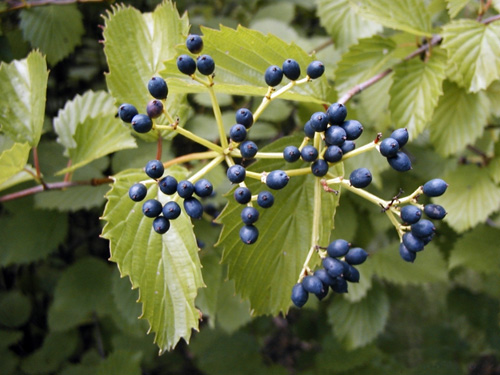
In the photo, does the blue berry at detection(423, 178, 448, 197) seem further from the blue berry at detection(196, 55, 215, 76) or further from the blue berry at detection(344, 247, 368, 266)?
the blue berry at detection(196, 55, 215, 76)

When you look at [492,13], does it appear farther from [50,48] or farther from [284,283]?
[50,48]

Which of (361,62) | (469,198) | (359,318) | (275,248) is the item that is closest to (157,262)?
(275,248)

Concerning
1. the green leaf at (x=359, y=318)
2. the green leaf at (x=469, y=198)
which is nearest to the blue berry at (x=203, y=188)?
the green leaf at (x=469, y=198)

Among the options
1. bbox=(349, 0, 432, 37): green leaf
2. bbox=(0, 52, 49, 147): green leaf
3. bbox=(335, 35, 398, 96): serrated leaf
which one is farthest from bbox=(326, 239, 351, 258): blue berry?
bbox=(0, 52, 49, 147): green leaf

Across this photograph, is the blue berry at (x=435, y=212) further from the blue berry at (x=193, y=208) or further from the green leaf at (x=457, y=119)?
the green leaf at (x=457, y=119)

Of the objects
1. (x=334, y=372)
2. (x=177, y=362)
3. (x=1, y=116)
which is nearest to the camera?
(x=1, y=116)

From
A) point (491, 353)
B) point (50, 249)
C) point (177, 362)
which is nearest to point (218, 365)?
point (177, 362)
